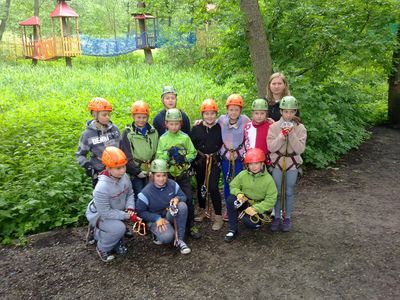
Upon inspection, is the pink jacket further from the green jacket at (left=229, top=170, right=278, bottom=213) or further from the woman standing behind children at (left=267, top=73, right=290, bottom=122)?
the woman standing behind children at (left=267, top=73, right=290, bottom=122)

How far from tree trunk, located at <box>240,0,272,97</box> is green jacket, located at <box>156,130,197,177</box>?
307 cm

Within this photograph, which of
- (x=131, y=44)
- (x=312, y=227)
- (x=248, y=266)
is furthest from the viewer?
(x=131, y=44)

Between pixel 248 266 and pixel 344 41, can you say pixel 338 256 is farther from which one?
pixel 344 41

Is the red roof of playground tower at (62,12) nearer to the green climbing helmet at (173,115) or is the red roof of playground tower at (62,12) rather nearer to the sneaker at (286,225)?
the green climbing helmet at (173,115)

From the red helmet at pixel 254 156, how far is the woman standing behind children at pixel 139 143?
1.40m

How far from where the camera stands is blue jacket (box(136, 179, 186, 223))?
4887mm

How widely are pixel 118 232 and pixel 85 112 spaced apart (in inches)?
240

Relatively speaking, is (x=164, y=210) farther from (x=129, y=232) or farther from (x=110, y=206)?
(x=129, y=232)

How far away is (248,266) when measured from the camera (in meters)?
4.50

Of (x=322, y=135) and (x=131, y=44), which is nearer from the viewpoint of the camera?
(x=322, y=135)

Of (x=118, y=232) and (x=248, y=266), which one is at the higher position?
(x=118, y=232)

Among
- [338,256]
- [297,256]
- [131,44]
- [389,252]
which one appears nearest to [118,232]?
[297,256]

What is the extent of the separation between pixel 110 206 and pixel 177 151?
3.81ft

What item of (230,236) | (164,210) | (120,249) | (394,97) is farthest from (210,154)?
(394,97)
